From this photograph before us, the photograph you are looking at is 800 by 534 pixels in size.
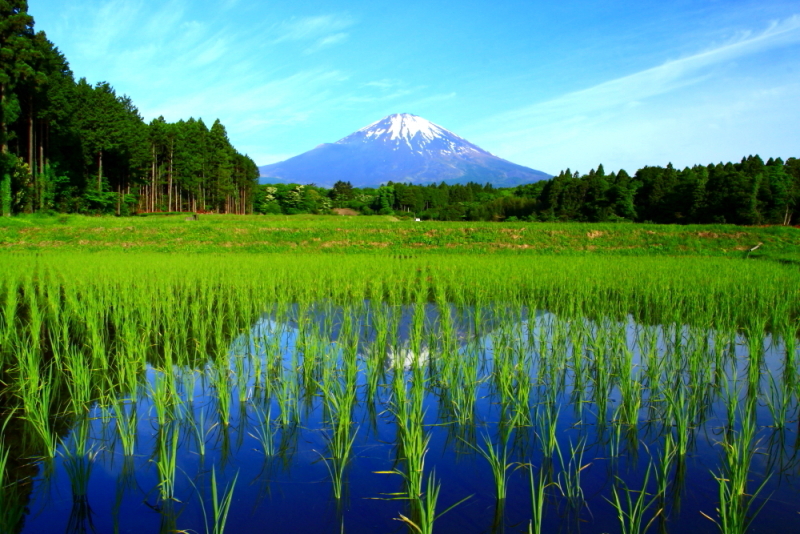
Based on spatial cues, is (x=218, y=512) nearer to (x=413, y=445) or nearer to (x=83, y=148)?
(x=413, y=445)

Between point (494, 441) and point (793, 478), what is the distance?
1.78 metres

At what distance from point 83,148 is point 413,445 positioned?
38322 millimetres

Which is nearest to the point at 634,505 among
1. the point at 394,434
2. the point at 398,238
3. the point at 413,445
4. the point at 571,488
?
the point at 571,488

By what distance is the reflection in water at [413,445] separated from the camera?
8.54 ft

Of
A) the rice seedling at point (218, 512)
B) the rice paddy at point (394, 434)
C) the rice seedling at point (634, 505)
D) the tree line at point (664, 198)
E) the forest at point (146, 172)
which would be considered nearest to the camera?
the rice seedling at point (218, 512)

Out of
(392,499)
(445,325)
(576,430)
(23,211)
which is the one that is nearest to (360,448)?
(392,499)

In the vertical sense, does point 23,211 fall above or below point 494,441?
above

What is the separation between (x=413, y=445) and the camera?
265 cm

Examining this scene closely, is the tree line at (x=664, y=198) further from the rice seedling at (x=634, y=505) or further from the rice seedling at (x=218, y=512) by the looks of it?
the rice seedling at (x=218, y=512)

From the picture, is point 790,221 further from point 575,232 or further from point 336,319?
point 336,319

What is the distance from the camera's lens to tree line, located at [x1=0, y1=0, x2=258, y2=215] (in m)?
22.7

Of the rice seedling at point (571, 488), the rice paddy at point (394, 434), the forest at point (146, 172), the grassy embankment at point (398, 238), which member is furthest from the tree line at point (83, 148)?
the rice seedling at point (571, 488)

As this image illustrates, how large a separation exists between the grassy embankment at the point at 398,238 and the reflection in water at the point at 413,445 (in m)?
14.7

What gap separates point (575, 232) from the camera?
21219 millimetres
